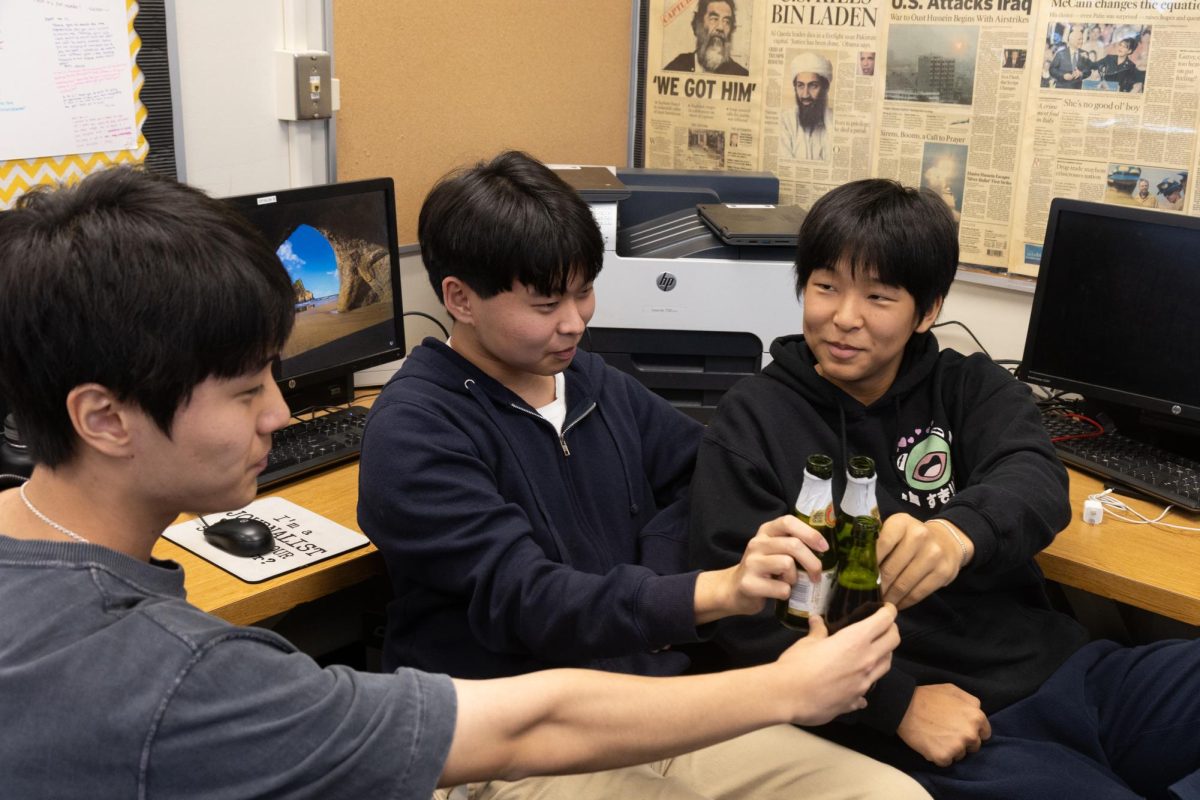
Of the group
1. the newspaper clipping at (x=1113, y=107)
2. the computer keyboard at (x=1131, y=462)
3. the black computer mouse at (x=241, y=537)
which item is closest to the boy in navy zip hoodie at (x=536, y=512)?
the black computer mouse at (x=241, y=537)

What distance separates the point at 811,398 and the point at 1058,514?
14.8 inches

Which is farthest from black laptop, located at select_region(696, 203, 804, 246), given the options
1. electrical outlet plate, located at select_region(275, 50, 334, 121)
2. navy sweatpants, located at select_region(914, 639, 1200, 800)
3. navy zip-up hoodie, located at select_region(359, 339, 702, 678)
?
navy sweatpants, located at select_region(914, 639, 1200, 800)

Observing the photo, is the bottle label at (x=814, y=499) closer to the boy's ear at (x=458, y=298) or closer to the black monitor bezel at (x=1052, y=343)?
the boy's ear at (x=458, y=298)

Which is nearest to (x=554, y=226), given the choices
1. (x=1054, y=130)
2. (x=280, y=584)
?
(x=280, y=584)

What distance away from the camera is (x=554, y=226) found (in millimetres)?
1558

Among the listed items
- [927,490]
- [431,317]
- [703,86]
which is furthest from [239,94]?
[927,490]

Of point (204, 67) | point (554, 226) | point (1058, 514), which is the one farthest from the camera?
point (204, 67)

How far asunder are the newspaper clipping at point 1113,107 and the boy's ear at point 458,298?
140cm

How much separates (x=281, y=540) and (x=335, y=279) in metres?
0.59

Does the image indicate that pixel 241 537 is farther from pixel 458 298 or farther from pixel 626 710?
pixel 626 710

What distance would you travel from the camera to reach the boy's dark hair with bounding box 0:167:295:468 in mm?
904

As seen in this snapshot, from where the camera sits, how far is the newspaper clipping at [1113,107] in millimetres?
2260

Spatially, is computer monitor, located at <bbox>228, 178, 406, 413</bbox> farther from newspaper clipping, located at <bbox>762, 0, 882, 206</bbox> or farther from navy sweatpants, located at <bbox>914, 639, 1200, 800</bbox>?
navy sweatpants, located at <bbox>914, 639, 1200, 800</bbox>

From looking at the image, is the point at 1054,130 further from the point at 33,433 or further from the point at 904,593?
the point at 33,433
